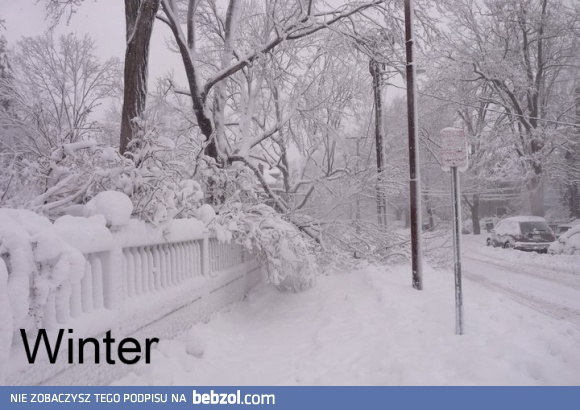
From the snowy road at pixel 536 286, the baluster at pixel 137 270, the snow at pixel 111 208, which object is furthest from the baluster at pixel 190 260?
the snowy road at pixel 536 286

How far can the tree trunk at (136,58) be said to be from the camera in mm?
7125

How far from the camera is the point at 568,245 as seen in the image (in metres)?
15.7

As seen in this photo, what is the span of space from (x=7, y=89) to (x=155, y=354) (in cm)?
1957

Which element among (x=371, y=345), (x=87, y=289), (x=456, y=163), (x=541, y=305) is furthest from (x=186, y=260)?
(x=541, y=305)

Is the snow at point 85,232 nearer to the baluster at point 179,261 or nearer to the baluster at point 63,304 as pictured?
the baluster at point 63,304

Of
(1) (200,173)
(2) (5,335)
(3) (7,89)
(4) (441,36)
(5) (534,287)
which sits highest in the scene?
(3) (7,89)

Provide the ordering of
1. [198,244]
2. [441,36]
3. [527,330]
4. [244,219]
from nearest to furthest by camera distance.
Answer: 1. [527,330]
2. [198,244]
3. [244,219]
4. [441,36]

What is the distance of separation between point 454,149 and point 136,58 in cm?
533

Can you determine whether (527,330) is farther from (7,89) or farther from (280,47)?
(7,89)

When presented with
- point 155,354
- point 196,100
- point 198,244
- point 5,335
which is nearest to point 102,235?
point 5,335

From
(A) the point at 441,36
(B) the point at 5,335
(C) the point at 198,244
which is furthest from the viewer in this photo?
(A) the point at 441,36

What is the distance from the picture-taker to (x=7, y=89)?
19250mm

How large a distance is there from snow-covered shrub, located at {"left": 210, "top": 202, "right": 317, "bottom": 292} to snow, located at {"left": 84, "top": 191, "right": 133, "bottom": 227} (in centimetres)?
299

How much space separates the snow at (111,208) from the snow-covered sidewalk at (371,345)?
1417mm
